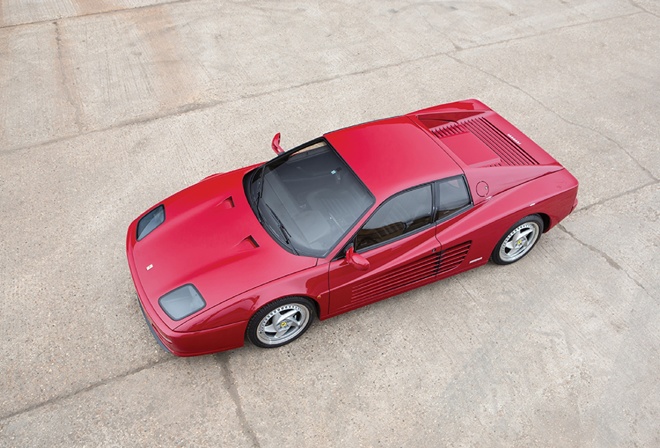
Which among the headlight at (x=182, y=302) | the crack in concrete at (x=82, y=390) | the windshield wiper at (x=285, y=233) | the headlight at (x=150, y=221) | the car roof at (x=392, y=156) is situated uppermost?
the car roof at (x=392, y=156)

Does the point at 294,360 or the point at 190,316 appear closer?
the point at 190,316

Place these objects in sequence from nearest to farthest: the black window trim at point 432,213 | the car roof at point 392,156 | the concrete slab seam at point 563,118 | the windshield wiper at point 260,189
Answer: the black window trim at point 432,213 → the car roof at point 392,156 → the windshield wiper at point 260,189 → the concrete slab seam at point 563,118

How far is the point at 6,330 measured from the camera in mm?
4906

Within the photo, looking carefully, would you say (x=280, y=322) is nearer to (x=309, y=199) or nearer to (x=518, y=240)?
(x=309, y=199)

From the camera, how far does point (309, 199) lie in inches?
189

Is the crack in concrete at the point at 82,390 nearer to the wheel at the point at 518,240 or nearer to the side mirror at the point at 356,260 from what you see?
the side mirror at the point at 356,260

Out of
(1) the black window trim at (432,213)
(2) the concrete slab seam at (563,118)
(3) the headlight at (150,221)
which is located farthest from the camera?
(2) the concrete slab seam at (563,118)

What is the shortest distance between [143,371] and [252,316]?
1.07m

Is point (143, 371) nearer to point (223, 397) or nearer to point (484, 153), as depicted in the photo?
point (223, 397)

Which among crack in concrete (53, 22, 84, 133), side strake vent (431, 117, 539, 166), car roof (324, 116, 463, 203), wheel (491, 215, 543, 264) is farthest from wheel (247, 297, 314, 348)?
crack in concrete (53, 22, 84, 133)

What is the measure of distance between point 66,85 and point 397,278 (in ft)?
18.6

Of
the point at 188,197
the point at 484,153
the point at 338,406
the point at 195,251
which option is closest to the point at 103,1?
the point at 188,197

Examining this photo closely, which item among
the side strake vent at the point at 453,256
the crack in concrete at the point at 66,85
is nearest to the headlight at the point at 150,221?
the side strake vent at the point at 453,256

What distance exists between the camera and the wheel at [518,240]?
5312 mm
